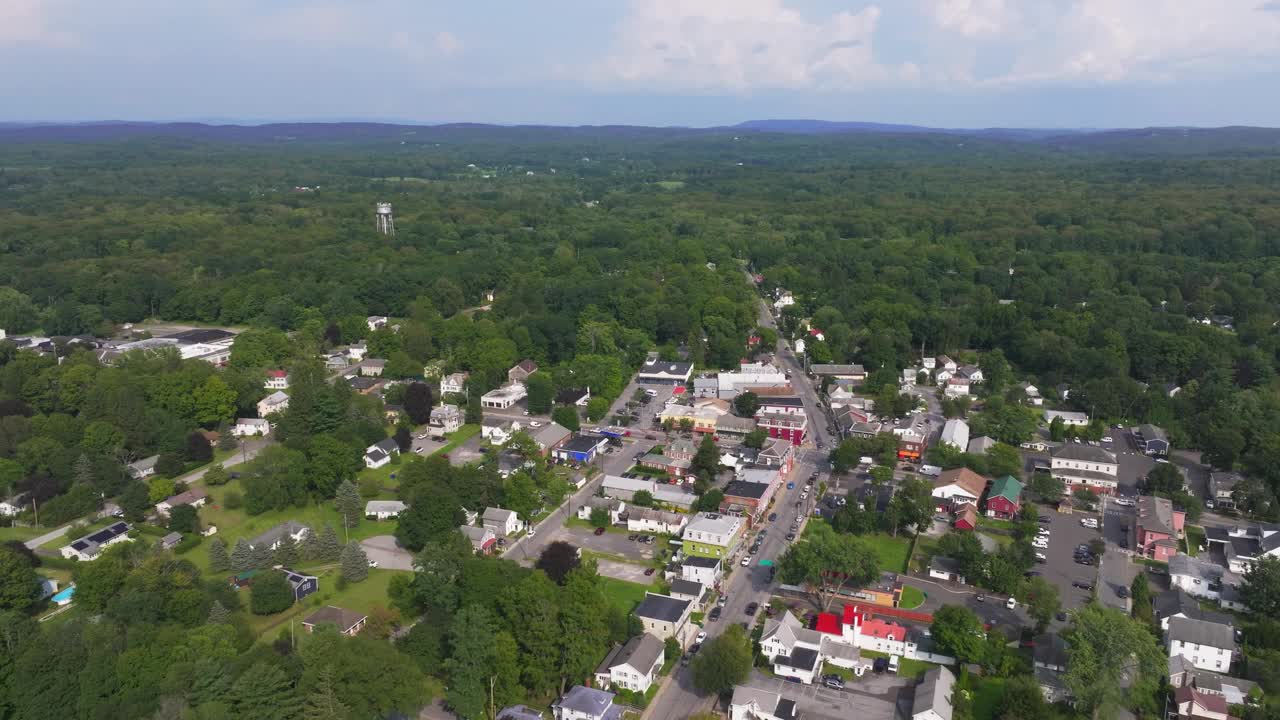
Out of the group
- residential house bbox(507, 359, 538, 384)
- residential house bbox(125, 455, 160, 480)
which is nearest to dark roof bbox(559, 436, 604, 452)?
residential house bbox(507, 359, 538, 384)

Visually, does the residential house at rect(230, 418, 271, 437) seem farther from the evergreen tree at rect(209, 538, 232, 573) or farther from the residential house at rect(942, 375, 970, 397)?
the residential house at rect(942, 375, 970, 397)

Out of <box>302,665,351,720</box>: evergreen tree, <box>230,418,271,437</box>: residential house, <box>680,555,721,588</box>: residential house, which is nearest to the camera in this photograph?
<box>302,665,351,720</box>: evergreen tree

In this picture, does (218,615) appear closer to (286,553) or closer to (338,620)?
(338,620)

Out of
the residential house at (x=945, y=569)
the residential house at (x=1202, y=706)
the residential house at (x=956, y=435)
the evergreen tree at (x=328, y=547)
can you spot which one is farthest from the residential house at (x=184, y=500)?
the residential house at (x=1202, y=706)

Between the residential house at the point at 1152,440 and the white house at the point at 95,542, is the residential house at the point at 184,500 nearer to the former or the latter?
the white house at the point at 95,542

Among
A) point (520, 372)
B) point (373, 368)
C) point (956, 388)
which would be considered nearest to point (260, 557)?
point (520, 372)
